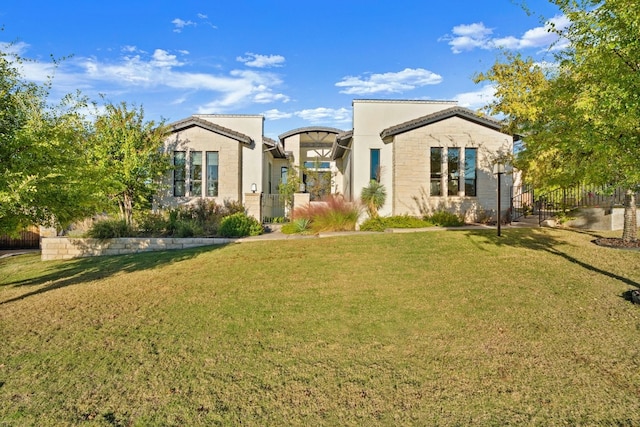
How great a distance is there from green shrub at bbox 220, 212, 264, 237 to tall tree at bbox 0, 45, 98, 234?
630 cm

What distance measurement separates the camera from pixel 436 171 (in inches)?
648

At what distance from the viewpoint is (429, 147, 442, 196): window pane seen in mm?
16438

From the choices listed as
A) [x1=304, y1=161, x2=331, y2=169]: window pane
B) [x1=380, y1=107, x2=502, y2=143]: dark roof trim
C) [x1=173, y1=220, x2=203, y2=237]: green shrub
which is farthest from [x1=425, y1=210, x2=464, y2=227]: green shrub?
[x1=304, y1=161, x2=331, y2=169]: window pane

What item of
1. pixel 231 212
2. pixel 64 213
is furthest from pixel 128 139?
pixel 64 213

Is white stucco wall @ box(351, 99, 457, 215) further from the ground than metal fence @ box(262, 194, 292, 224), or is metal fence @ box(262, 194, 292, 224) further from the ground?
white stucco wall @ box(351, 99, 457, 215)

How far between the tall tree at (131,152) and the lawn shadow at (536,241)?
13925 mm

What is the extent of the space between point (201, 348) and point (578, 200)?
51.1 ft

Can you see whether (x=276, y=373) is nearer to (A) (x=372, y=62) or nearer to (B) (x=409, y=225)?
(B) (x=409, y=225)

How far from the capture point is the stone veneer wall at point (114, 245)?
1284cm

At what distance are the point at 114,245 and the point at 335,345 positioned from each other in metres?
11.8

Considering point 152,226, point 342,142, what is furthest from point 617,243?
point 152,226

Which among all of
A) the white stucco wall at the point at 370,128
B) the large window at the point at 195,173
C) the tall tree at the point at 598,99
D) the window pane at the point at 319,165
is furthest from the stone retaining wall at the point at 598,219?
the large window at the point at 195,173

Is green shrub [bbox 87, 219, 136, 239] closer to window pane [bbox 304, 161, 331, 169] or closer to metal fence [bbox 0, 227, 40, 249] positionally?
metal fence [bbox 0, 227, 40, 249]

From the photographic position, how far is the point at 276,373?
11.8ft
